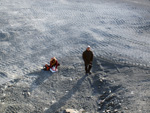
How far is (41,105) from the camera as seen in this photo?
729cm

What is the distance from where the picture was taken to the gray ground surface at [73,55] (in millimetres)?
7324

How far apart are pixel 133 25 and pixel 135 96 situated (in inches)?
266

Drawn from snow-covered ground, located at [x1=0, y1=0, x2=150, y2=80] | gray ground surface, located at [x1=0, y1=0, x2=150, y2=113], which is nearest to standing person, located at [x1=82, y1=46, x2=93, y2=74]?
gray ground surface, located at [x1=0, y1=0, x2=150, y2=113]

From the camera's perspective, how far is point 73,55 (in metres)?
9.98

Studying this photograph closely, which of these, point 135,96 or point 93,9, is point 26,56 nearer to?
point 135,96

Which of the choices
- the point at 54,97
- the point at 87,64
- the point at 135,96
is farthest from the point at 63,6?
the point at 135,96

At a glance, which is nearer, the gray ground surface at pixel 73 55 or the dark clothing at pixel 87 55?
the gray ground surface at pixel 73 55

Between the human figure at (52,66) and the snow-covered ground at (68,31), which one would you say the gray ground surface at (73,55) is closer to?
the snow-covered ground at (68,31)

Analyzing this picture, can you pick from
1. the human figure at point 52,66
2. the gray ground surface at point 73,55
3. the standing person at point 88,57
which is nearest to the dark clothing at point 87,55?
the standing person at point 88,57

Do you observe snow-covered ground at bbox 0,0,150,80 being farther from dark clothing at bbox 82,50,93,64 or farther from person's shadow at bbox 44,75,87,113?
person's shadow at bbox 44,75,87,113

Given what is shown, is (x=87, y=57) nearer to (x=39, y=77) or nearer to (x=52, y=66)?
(x=52, y=66)

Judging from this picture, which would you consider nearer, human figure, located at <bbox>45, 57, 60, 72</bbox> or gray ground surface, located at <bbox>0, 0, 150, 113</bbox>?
gray ground surface, located at <bbox>0, 0, 150, 113</bbox>

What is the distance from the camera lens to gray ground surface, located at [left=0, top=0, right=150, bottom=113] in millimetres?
7324

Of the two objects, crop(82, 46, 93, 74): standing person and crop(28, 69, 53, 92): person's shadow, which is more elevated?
crop(82, 46, 93, 74): standing person
